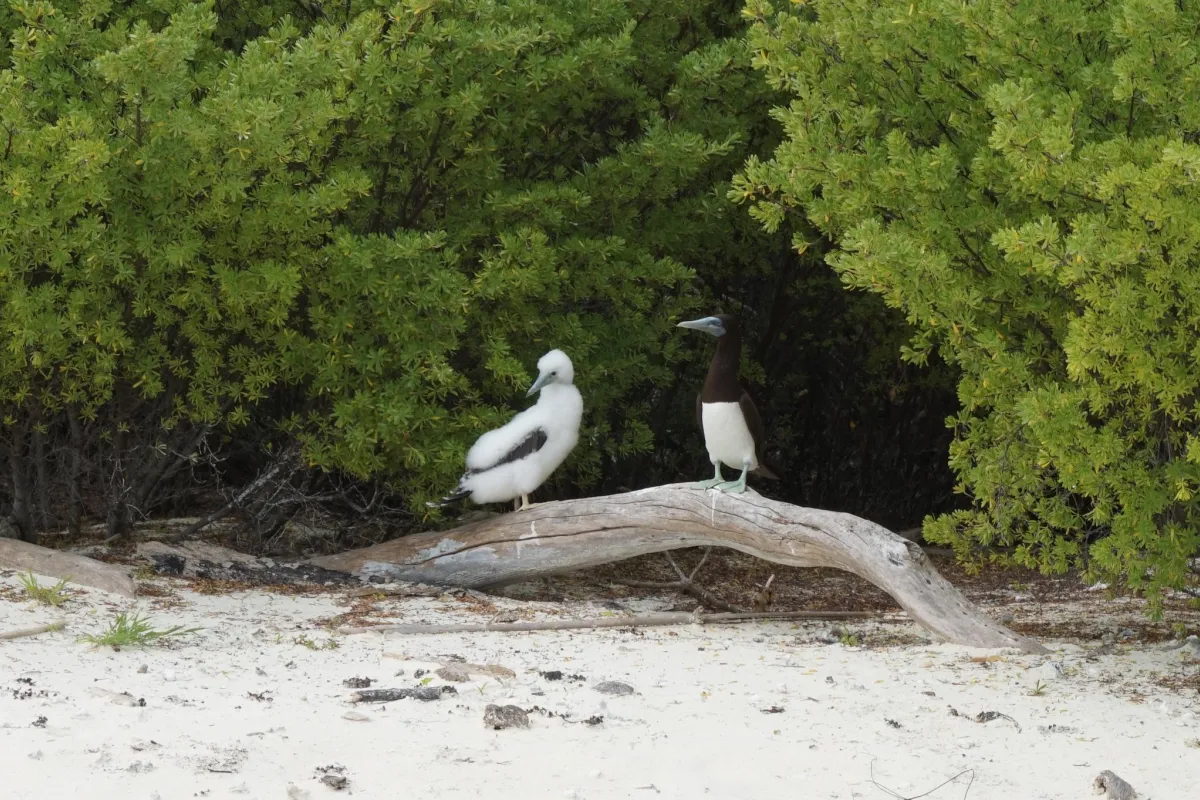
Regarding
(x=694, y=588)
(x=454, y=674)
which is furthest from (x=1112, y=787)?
(x=694, y=588)

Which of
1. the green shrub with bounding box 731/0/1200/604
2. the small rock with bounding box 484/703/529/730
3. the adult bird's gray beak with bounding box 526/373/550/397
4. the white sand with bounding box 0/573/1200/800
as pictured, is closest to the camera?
the white sand with bounding box 0/573/1200/800

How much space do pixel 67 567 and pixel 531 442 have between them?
2.59 m

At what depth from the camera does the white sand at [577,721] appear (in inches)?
179

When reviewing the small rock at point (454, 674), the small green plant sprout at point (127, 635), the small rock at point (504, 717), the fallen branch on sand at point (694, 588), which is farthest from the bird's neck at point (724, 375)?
the small green plant sprout at point (127, 635)

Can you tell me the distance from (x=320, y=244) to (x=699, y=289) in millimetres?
3817

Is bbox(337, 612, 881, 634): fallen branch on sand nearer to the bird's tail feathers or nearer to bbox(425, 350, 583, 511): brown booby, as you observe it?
bbox(425, 350, 583, 511): brown booby

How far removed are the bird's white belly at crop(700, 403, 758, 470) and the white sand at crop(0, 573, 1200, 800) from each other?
1353mm

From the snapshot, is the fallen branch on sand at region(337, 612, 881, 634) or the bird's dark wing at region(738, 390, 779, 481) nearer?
the fallen branch on sand at region(337, 612, 881, 634)

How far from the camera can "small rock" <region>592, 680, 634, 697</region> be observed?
5.60 metres

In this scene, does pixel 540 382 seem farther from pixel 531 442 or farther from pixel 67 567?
pixel 67 567

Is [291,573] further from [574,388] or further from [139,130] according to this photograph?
[139,130]

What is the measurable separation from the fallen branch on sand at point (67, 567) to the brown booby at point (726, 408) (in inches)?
123

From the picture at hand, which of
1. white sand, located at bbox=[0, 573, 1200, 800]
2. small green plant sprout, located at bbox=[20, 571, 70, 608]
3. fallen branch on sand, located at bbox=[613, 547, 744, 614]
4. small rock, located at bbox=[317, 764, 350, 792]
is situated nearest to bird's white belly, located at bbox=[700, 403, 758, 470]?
fallen branch on sand, located at bbox=[613, 547, 744, 614]

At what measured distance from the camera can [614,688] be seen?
563cm
